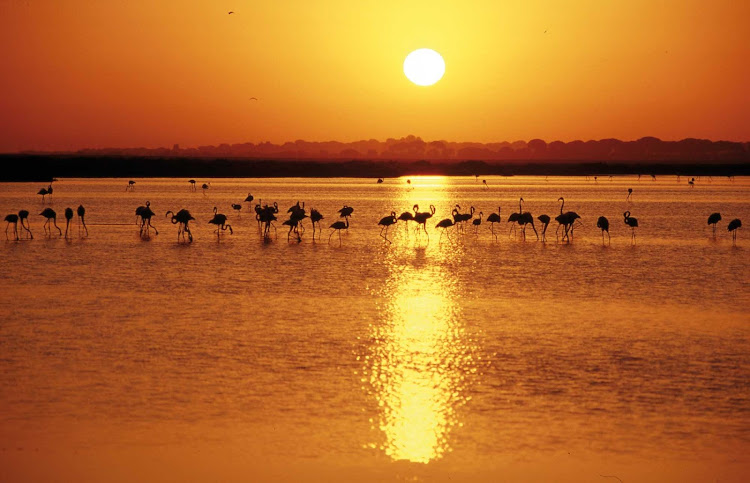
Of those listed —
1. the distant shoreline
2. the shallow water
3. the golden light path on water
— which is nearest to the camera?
the shallow water

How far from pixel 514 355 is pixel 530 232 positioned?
21188 millimetres

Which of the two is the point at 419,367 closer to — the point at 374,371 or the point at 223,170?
the point at 374,371

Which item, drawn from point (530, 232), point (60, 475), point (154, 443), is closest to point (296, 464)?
point (154, 443)

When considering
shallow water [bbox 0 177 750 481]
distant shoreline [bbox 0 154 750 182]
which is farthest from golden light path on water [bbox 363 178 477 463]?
distant shoreline [bbox 0 154 750 182]

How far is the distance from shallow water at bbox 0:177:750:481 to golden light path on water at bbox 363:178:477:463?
0.11ft

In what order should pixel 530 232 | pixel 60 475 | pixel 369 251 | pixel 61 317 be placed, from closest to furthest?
pixel 60 475
pixel 61 317
pixel 369 251
pixel 530 232

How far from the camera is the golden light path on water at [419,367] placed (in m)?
7.77

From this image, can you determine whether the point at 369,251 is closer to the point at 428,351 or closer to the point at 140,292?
the point at 140,292

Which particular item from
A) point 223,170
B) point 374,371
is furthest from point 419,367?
point 223,170

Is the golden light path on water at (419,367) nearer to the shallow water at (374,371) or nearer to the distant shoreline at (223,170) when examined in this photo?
the shallow water at (374,371)

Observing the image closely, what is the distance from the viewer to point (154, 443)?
7516 mm

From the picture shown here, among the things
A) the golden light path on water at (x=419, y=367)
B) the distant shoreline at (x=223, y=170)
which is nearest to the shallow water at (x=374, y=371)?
the golden light path on water at (x=419, y=367)

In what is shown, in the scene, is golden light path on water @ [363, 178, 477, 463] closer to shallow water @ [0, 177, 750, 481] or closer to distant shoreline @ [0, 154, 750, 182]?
shallow water @ [0, 177, 750, 481]

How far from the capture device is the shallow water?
7238mm
